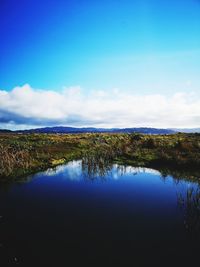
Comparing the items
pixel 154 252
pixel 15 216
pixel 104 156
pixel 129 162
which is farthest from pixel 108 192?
pixel 104 156

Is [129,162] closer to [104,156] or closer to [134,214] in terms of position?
[104,156]

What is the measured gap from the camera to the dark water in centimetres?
770

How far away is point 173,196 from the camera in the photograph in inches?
546

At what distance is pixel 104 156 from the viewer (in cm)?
2772

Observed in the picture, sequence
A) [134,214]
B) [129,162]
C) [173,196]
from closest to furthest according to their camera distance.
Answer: [134,214] → [173,196] → [129,162]

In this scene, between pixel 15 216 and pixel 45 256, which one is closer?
pixel 45 256

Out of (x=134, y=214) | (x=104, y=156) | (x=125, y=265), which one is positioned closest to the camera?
(x=125, y=265)

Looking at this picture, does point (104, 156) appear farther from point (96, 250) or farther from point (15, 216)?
point (96, 250)

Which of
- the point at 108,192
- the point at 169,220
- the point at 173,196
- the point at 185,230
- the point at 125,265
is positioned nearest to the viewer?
the point at 125,265

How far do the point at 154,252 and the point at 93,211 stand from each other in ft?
13.8

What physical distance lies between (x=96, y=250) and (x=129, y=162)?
17.6 meters

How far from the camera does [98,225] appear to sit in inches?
394

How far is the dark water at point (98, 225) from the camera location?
770cm

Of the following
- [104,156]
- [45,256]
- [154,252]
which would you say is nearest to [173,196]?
[154,252]
